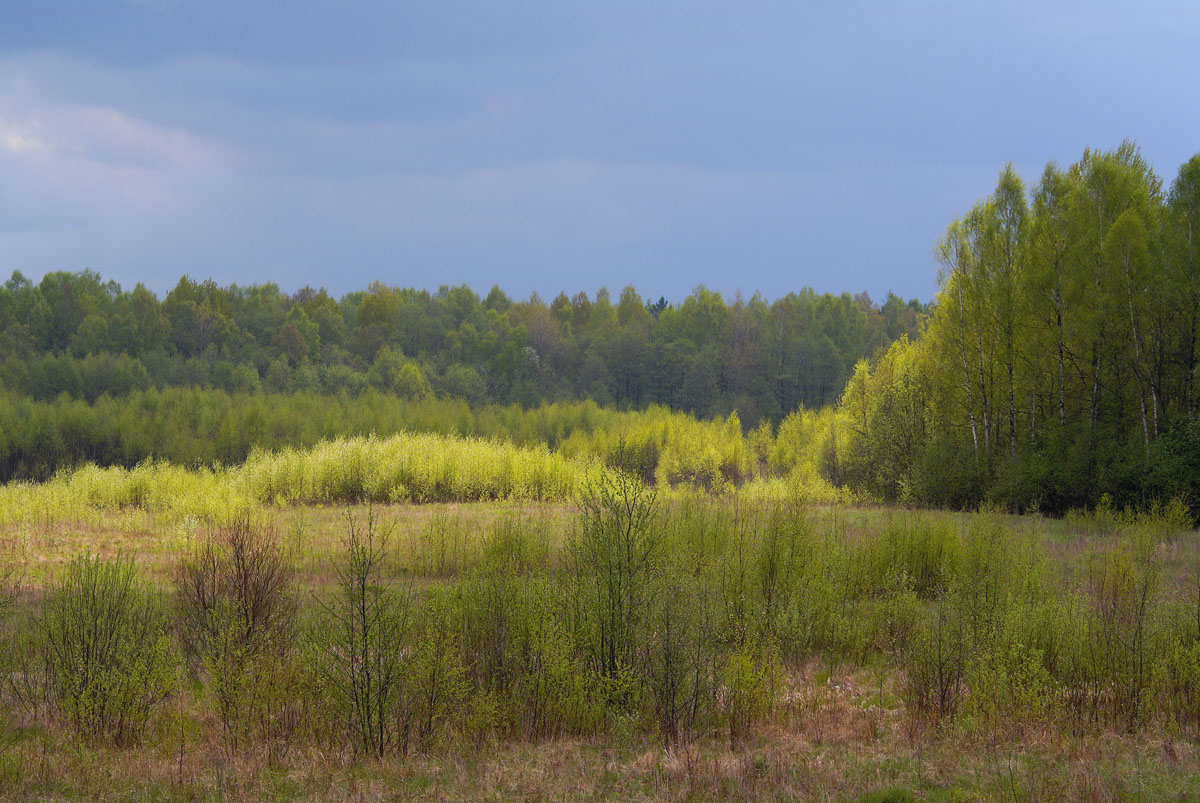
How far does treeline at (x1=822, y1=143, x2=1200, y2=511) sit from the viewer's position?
26.4 m

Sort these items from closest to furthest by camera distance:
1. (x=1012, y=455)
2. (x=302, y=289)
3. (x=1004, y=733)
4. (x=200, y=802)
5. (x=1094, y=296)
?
(x=200, y=802), (x=1004, y=733), (x=1094, y=296), (x=1012, y=455), (x=302, y=289)

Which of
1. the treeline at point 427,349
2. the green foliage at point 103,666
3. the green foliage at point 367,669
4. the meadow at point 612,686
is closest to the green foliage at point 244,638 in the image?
the meadow at point 612,686

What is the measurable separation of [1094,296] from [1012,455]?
6.28 metres

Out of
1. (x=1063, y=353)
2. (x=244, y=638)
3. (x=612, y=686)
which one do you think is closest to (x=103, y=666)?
(x=244, y=638)

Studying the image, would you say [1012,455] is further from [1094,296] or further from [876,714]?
[876,714]

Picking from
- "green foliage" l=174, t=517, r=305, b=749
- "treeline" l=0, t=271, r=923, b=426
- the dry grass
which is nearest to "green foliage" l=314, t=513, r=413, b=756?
the dry grass

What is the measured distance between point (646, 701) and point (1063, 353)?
2587 centimetres

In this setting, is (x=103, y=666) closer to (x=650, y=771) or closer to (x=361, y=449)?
(x=650, y=771)

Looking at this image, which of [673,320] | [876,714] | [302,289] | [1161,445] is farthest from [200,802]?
[302,289]

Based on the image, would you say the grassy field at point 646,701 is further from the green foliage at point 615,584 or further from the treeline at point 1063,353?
the treeline at point 1063,353

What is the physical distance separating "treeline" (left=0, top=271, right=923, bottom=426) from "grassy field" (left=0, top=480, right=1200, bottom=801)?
72396 mm

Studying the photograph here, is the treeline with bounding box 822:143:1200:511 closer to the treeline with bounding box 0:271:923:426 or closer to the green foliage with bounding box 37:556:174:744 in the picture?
the green foliage with bounding box 37:556:174:744

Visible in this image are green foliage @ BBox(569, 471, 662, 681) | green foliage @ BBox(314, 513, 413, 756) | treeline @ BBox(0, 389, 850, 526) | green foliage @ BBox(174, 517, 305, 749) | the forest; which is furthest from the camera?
treeline @ BBox(0, 389, 850, 526)

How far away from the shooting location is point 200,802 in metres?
7.56
